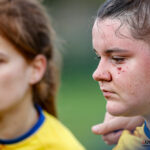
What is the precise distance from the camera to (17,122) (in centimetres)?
252

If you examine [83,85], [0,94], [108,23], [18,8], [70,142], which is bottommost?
[83,85]

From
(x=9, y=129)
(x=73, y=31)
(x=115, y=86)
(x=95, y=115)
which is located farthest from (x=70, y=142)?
(x=73, y=31)

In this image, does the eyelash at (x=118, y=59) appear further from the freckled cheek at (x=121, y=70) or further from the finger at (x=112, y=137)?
the finger at (x=112, y=137)

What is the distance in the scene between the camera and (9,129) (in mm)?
2518

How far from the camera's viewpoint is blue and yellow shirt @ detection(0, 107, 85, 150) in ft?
7.78

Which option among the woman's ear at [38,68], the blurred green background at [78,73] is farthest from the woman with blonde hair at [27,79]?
the blurred green background at [78,73]

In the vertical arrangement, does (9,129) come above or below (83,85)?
above

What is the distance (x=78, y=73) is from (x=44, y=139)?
7263 mm

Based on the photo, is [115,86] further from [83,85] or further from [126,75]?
[83,85]

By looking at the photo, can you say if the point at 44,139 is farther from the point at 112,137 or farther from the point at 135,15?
the point at 135,15

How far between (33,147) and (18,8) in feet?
2.76

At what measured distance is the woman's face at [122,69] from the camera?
1.18m

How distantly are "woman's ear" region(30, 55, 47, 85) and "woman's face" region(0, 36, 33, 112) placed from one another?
0.08 m

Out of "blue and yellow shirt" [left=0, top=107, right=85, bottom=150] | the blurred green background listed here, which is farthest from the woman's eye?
the blurred green background
